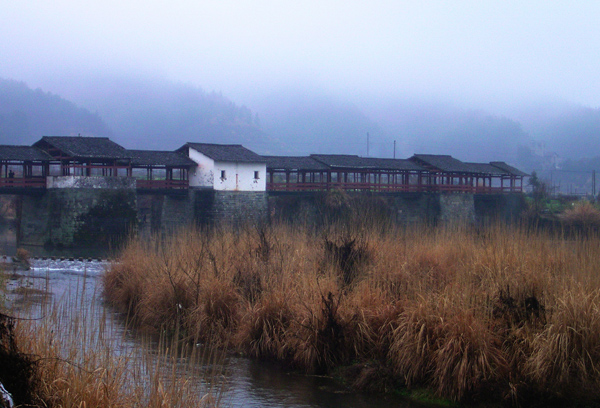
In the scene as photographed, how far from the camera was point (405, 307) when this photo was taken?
26.1ft

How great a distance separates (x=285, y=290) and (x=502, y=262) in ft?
11.4

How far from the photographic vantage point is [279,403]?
283 inches

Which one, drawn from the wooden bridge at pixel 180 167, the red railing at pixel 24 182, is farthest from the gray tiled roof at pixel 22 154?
the red railing at pixel 24 182

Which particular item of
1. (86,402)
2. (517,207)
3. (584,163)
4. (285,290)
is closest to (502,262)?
(285,290)

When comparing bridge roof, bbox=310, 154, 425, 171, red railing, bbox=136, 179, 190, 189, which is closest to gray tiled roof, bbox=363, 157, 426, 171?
bridge roof, bbox=310, 154, 425, 171

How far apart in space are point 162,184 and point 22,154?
7229 millimetres

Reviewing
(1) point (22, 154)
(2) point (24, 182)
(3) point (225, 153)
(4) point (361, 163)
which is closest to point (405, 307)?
(1) point (22, 154)

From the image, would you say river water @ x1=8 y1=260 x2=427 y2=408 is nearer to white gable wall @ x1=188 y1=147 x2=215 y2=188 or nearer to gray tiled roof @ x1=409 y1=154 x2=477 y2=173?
white gable wall @ x1=188 y1=147 x2=215 y2=188

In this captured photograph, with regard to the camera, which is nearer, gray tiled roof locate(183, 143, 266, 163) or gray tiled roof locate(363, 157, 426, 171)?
gray tiled roof locate(183, 143, 266, 163)

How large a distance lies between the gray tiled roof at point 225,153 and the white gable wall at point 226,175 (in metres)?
0.25

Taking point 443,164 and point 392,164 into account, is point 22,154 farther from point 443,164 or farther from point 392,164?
→ point 443,164

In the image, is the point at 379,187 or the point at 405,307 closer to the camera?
the point at 405,307

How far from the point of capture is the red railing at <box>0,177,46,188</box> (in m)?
26.6

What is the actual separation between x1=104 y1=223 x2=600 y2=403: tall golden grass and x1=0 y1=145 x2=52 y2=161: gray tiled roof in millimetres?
16448
